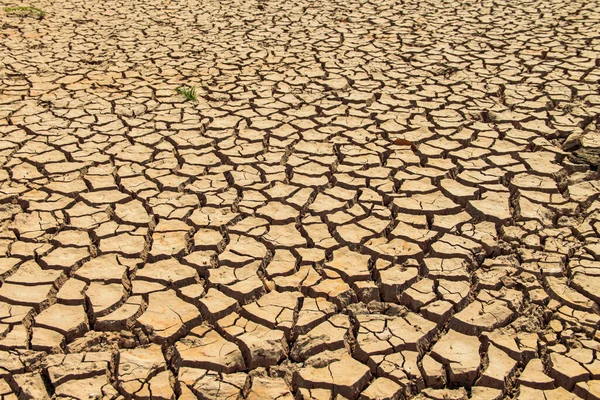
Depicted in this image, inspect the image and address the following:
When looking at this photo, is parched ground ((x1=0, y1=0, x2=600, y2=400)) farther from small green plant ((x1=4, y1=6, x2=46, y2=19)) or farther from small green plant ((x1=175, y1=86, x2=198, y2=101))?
small green plant ((x1=4, y1=6, x2=46, y2=19))

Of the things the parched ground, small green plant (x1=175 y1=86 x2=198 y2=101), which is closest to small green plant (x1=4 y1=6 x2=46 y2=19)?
the parched ground

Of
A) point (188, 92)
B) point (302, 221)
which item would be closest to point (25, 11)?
point (188, 92)

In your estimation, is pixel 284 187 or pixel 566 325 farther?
pixel 284 187

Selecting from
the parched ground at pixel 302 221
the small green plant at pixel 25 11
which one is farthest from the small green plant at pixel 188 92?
the small green plant at pixel 25 11

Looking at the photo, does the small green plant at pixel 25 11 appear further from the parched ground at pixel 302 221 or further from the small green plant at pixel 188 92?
the small green plant at pixel 188 92

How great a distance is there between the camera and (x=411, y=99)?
4.05 m

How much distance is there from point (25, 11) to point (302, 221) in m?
4.71

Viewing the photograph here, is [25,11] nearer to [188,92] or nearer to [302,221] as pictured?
[188,92]

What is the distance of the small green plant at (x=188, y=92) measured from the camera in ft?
13.4

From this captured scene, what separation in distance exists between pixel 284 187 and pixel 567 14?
4.14 metres

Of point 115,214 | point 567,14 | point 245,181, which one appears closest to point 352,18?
point 567,14

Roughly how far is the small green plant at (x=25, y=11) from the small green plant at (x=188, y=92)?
8.56ft

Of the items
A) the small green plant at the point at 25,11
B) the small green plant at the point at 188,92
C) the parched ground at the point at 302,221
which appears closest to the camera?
the parched ground at the point at 302,221

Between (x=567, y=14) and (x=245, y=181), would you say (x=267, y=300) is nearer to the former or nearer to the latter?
(x=245, y=181)
